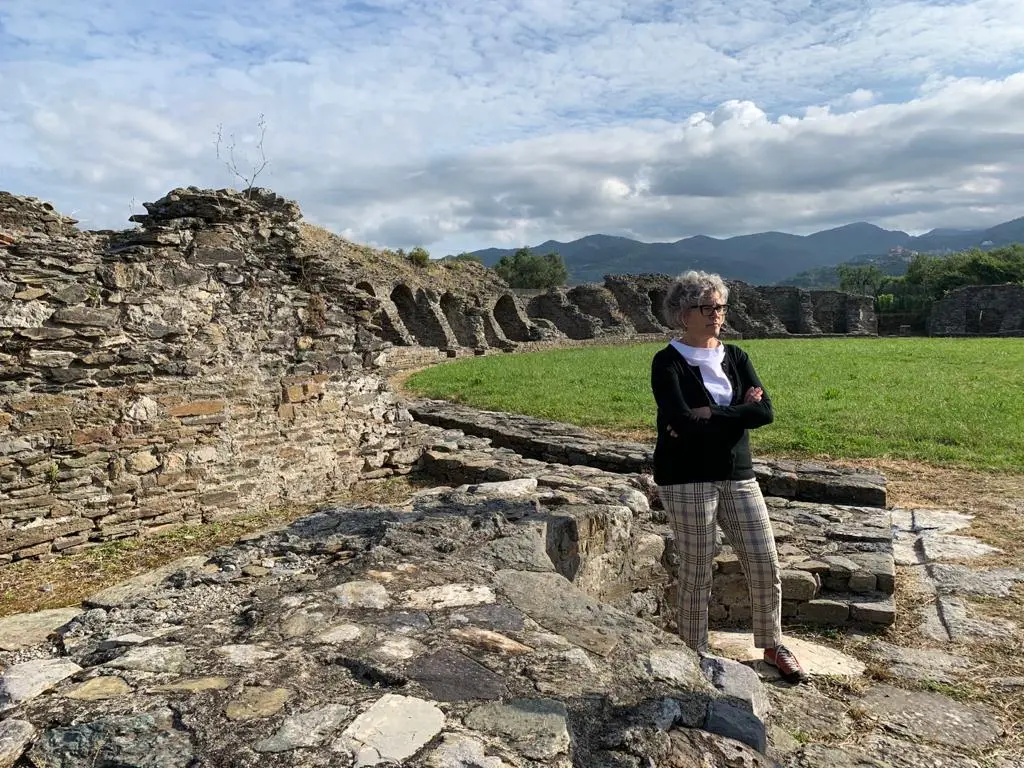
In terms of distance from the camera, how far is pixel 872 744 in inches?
135

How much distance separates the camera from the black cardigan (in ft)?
12.1

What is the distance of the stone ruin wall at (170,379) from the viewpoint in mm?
5473

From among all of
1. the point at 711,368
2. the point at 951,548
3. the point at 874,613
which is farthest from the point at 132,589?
the point at 951,548

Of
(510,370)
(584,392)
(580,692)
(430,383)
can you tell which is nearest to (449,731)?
(580,692)

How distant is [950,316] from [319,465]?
44787mm

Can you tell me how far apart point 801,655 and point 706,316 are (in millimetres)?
2472

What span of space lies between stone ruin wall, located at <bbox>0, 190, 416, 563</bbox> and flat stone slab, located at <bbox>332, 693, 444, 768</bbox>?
442 cm

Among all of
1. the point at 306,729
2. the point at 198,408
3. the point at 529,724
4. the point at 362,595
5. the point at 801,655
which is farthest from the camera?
the point at 198,408

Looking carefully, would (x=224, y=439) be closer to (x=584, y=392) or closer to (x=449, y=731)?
(x=449, y=731)

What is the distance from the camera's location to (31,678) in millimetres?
2543

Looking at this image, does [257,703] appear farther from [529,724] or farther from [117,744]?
[529,724]

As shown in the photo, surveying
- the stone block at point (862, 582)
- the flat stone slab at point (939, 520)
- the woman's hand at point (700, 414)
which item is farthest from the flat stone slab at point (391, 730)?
the flat stone slab at point (939, 520)

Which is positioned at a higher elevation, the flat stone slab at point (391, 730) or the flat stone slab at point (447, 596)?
the flat stone slab at point (391, 730)

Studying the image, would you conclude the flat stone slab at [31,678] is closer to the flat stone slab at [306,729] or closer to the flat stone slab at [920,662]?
the flat stone slab at [306,729]
